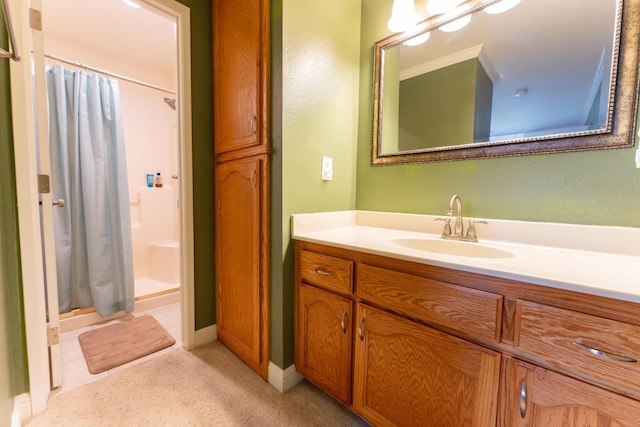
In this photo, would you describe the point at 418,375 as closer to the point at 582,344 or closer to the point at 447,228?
the point at 582,344

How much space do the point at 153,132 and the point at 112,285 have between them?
179cm

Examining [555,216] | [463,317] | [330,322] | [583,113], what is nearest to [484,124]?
[583,113]

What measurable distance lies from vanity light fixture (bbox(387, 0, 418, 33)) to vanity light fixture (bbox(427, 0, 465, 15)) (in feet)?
0.27

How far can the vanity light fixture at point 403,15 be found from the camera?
52.4 inches

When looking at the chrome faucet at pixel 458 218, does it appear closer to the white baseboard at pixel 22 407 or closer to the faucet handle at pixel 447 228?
the faucet handle at pixel 447 228

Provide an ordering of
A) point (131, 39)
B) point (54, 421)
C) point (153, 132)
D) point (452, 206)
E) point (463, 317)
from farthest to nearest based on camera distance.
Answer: point (153, 132)
point (131, 39)
point (452, 206)
point (54, 421)
point (463, 317)

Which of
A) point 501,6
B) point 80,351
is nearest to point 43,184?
point 80,351

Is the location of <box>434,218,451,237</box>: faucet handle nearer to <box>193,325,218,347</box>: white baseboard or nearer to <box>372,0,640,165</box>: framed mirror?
<box>372,0,640,165</box>: framed mirror

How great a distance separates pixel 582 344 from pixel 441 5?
1.49 metres

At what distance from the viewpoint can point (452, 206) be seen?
4.02 ft

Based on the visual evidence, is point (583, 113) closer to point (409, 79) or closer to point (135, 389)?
point (409, 79)

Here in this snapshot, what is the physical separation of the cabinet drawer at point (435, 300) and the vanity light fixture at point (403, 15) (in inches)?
50.6

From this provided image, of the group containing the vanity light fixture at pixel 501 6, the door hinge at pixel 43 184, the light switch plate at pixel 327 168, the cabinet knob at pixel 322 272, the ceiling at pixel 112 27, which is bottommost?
the cabinet knob at pixel 322 272

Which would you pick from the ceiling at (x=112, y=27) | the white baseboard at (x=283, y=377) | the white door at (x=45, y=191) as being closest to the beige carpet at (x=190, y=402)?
the white baseboard at (x=283, y=377)
